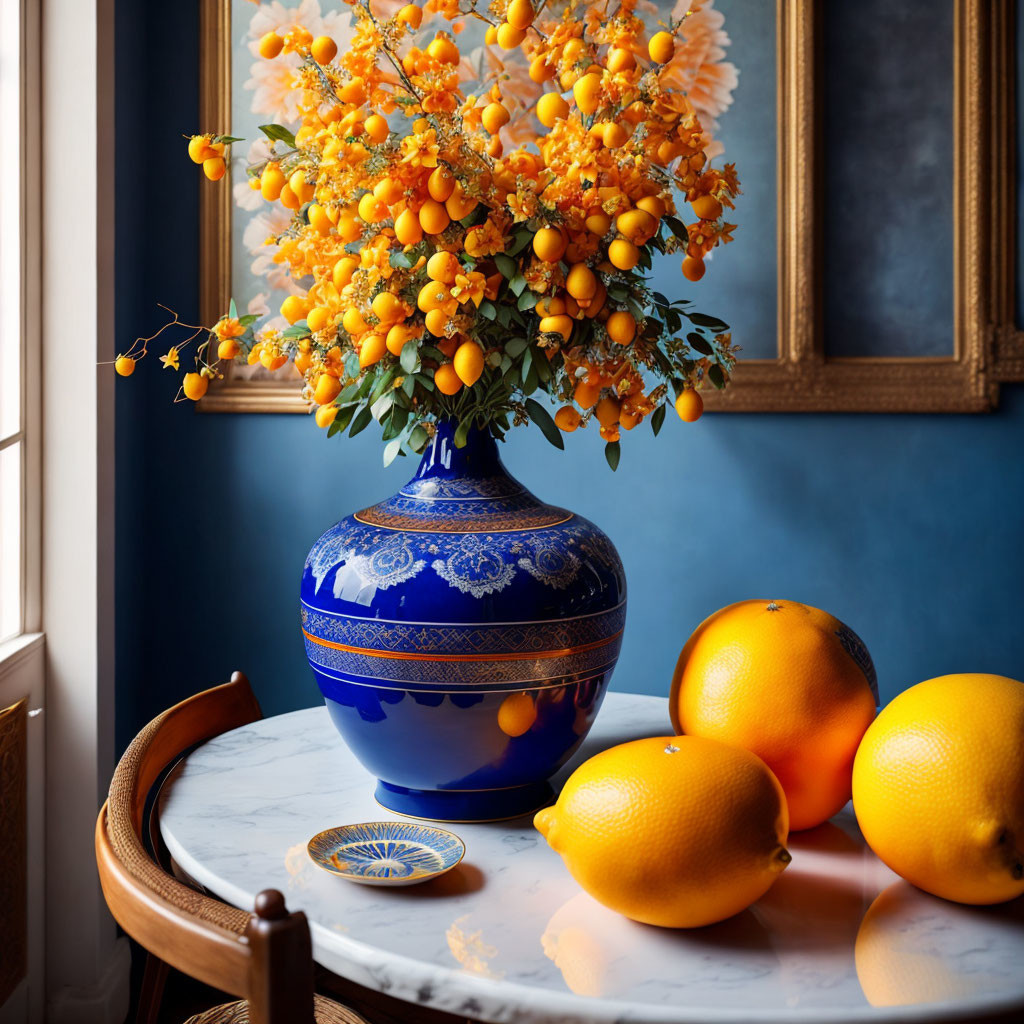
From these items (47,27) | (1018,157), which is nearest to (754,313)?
(1018,157)

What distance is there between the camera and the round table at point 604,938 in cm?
60

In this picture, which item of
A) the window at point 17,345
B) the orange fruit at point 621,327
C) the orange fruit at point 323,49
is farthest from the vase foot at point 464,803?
the window at point 17,345

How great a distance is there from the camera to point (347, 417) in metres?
0.99

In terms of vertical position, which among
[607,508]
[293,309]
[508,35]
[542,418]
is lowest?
[607,508]

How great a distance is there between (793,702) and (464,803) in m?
0.32

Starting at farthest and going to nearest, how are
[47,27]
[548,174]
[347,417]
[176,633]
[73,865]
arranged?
[176,633], [73,865], [47,27], [347,417], [548,174]

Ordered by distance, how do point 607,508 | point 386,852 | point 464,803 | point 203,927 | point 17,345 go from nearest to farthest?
point 203,927, point 386,852, point 464,803, point 17,345, point 607,508

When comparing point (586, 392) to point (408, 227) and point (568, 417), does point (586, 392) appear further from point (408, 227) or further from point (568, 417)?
point (408, 227)

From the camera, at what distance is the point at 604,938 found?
69cm

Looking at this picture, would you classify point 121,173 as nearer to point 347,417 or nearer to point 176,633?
point 176,633

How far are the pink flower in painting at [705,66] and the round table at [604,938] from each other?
121cm

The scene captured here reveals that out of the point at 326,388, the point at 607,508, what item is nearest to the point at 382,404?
the point at 326,388

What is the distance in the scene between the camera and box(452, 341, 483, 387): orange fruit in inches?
33.4

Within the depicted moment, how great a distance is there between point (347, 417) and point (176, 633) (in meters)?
1.03
